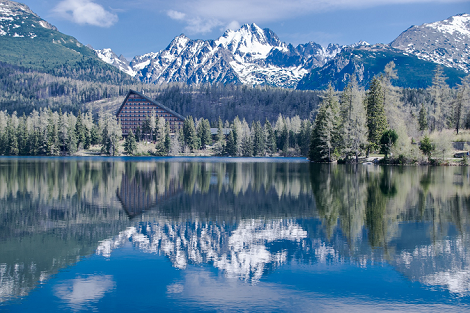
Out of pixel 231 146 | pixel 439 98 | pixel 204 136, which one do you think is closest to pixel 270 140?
pixel 231 146

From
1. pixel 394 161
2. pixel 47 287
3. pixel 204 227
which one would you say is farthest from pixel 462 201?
pixel 394 161

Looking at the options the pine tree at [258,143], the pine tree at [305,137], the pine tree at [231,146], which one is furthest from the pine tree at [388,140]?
the pine tree at [231,146]

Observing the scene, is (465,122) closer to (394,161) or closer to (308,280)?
(394,161)

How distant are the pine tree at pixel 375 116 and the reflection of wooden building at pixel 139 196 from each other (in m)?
61.2

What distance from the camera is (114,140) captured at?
495 feet

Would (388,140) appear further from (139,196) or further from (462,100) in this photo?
(139,196)

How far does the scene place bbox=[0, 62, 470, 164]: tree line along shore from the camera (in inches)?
3221

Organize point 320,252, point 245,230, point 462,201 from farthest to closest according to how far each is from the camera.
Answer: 1. point 462,201
2. point 245,230
3. point 320,252

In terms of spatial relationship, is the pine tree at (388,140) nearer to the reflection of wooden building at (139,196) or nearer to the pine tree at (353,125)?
the pine tree at (353,125)

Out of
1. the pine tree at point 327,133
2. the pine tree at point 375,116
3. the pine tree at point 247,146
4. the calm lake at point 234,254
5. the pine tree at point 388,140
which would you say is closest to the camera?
the calm lake at point 234,254

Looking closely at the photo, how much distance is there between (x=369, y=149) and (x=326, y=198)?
215 feet

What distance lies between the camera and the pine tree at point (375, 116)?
87637mm

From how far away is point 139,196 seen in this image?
31594 mm

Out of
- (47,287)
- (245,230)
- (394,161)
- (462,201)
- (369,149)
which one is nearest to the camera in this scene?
(47,287)
